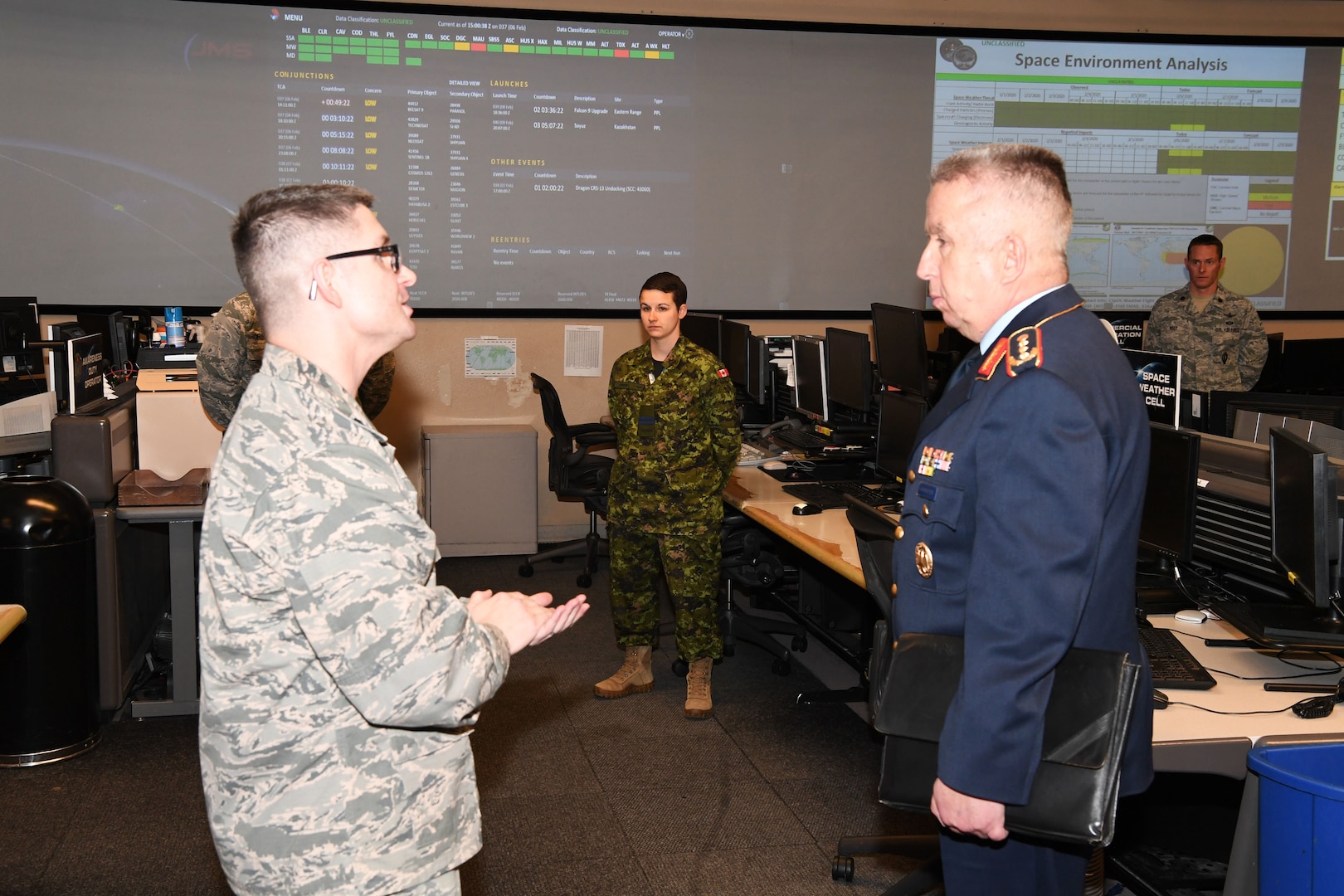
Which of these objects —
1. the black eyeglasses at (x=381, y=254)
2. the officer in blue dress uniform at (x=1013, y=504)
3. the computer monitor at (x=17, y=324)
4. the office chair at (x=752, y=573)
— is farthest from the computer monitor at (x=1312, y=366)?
the computer monitor at (x=17, y=324)

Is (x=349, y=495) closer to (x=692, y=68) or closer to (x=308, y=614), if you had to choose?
(x=308, y=614)

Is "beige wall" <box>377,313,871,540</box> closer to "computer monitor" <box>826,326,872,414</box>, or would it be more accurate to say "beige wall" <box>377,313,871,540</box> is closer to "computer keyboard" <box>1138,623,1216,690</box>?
"computer monitor" <box>826,326,872,414</box>

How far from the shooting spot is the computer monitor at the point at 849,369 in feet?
13.2

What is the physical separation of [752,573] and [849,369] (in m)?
0.91

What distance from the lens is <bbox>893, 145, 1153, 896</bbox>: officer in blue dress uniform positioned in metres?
1.33

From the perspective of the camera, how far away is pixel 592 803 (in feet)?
9.85

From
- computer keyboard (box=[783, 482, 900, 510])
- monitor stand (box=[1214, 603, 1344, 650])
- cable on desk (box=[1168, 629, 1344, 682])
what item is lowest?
cable on desk (box=[1168, 629, 1344, 682])

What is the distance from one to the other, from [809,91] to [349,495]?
205 inches

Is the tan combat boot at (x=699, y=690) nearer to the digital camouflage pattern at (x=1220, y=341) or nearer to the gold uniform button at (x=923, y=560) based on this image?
the gold uniform button at (x=923, y=560)

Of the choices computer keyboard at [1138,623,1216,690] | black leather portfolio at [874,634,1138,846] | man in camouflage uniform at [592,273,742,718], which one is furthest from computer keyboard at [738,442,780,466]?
black leather portfolio at [874,634,1138,846]

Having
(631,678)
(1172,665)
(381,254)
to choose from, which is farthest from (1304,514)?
(631,678)

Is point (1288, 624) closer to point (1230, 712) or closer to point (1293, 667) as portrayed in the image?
point (1293, 667)

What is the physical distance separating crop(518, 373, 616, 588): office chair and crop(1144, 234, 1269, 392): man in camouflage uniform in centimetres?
293

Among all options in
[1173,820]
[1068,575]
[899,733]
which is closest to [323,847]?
[899,733]
